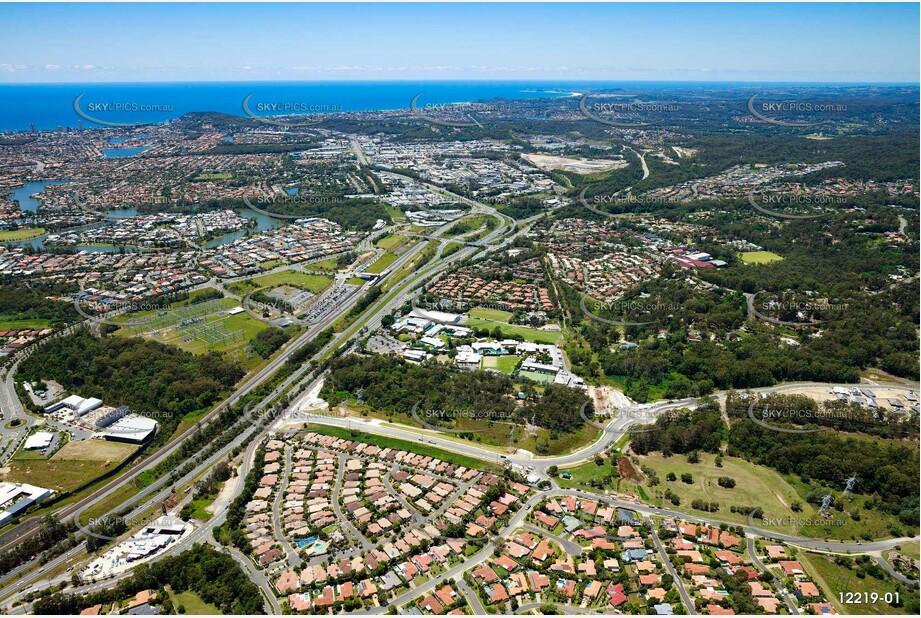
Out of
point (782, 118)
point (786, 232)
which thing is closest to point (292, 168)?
point (786, 232)

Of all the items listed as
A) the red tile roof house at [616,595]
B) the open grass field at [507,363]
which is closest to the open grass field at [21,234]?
the open grass field at [507,363]

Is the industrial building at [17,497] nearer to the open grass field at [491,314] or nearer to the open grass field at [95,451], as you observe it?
the open grass field at [95,451]

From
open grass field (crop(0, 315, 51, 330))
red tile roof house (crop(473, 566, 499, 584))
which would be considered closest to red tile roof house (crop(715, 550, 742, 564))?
red tile roof house (crop(473, 566, 499, 584))

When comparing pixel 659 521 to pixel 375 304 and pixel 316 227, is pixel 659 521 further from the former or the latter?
pixel 316 227

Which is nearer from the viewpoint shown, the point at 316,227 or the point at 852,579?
the point at 852,579

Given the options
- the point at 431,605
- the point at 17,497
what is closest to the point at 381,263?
the point at 17,497

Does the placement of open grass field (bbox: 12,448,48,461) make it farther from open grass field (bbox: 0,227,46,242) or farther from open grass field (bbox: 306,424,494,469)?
open grass field (bbox: 0,227,46,242)
